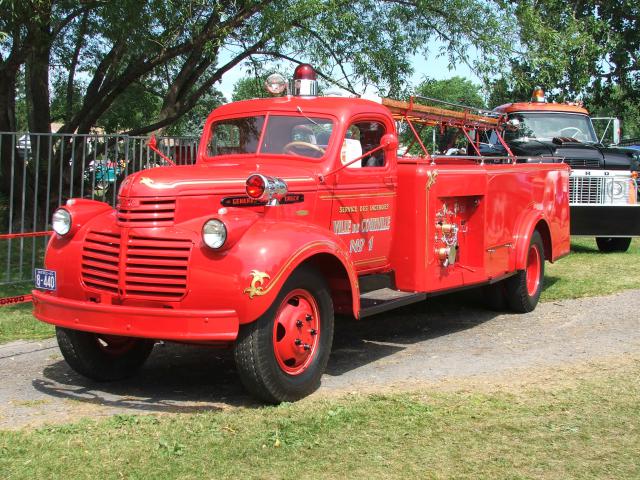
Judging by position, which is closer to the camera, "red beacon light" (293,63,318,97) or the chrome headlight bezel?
the chrome headlight bezel

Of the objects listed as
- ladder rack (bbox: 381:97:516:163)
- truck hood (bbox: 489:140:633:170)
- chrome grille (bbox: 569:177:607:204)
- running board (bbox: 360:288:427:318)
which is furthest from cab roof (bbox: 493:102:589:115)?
running board (bbox: 360:288:427:318)

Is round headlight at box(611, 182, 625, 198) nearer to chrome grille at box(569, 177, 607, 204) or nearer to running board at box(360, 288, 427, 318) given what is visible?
chrome grille at box(569, 177, 607, 204)

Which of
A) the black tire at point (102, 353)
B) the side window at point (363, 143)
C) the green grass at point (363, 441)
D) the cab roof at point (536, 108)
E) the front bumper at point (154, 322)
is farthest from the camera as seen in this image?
the cab roof at point (536, 108)

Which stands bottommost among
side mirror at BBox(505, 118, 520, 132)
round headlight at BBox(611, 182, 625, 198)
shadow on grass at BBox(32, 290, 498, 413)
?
shadow on grass at BBox(32, 290, 498, 413)

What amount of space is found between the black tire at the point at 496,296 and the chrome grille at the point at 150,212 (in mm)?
4582

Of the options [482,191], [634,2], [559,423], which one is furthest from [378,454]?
[634,2]

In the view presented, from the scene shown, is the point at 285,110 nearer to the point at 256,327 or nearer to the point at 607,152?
the point at 256,327

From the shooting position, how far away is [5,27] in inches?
381

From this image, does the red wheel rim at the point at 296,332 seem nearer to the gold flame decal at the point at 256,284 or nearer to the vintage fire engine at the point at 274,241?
the vintage fire engine at the point at 274,241

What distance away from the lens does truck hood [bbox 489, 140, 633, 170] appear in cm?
1262

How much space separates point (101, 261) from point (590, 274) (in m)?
7.85

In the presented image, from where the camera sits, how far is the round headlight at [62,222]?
5520 mm

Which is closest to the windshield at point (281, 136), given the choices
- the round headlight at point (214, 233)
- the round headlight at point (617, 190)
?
the round headlight at point (214, 233)

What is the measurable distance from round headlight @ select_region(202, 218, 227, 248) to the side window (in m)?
1.68
